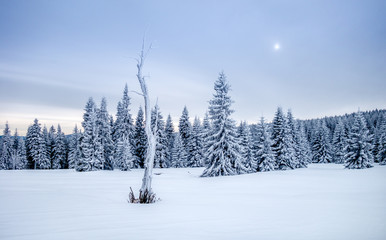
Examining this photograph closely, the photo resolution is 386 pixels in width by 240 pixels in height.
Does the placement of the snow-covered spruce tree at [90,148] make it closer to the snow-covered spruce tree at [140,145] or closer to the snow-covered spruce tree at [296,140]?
the snow-covered spruce tree at [140,145]

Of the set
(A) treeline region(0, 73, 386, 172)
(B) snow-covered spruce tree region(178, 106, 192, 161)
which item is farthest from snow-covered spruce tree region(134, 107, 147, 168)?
(B) snow-covered spruce tree region(178, 106, 192, 161)

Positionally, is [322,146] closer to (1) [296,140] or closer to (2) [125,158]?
(1) [296,140]

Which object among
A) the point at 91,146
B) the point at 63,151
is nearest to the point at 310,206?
the point at 91,146

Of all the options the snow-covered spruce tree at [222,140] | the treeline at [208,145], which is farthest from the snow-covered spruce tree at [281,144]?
the snow-covered spruce tree at [222,140]

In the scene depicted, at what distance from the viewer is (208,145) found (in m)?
25.0

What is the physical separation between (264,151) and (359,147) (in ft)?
39.9

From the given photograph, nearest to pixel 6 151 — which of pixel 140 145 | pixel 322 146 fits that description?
pixel 140 145

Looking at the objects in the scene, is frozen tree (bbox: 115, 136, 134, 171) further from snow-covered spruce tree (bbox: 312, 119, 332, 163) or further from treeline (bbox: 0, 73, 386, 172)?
snow-covered spruce tree (bbox: 312, 119, 332, 163)

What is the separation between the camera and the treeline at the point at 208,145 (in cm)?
2478

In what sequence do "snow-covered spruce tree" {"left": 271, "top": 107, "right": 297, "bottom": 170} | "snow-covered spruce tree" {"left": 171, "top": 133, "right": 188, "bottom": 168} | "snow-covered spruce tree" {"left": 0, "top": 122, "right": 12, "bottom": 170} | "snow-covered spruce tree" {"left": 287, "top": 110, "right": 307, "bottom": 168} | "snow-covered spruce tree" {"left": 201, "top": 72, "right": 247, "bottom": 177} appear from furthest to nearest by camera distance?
1. "snow-covered spruce tree" {"left": 0, "top": 122, "right": 12, "bottom": 170}
2. "snow-covered spruce tree" {"left": 171, "top": 133, "right": 188, "bottom": 168}
3. "snow-covered spruce tree" {"left": 287, "top": 110, "right": 307, "bottom": 168}
4. "snow-covered spruce tree" {"left": 271, "top": 107, "right": 297, "bottom": 170}
5. "snow-covered spruce tree" {"left": 201, "top": 72, "right": 247, "bottom": 177}

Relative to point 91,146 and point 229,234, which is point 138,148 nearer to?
point 91,146

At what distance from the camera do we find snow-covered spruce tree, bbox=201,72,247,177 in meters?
23.9

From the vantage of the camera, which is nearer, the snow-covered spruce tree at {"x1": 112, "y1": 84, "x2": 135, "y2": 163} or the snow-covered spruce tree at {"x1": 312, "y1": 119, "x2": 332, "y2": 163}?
the snow-covered spruce tree at {"x1": 112, "y1": 84, "x2": 135, "y2": 163}

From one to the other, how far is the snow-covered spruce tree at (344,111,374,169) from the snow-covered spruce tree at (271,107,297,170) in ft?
23.7
